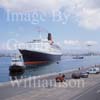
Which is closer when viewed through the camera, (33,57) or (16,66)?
(16,66)

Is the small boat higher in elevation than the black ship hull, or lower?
lower

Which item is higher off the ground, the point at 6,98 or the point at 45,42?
the point at 45,42

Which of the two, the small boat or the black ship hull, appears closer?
the small boat

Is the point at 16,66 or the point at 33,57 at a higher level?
the point at 33,57

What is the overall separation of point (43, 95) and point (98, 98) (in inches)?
213

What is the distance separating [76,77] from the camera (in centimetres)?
4709

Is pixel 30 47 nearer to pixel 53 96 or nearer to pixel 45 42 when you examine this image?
pixel 45 42

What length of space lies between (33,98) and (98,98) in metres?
5.57

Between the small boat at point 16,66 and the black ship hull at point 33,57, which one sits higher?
the black ship hull at point 33,57

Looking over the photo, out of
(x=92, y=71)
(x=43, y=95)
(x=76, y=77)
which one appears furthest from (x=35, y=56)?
(x=43, y=95)

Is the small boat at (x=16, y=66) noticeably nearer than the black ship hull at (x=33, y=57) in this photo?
Yes

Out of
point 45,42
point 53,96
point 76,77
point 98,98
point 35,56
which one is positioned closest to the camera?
point 98,98

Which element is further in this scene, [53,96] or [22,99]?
[53,96]

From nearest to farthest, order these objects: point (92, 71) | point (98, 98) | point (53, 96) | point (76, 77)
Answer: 1. point (98, 98)
2. point (53, 96)
3. point (76, 77)
4. point (92, 71)
